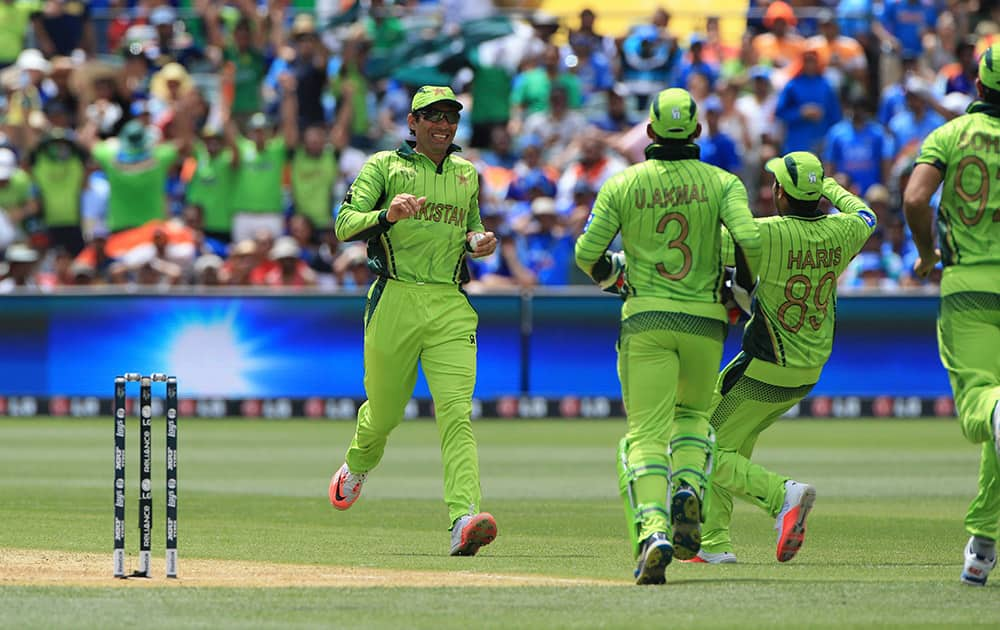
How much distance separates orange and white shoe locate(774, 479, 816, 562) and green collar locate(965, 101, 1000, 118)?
2.00 m

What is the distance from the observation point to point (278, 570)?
31.8ft

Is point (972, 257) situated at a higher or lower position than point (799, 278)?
higher

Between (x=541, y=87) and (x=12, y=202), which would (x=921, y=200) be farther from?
(x=12, y=202)

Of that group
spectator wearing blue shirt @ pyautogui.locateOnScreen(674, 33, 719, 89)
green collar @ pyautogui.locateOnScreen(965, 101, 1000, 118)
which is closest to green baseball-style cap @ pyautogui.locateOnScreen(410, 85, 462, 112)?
green collar @ pyautogui.locateOnScreen(965, 101, 1000, 118)

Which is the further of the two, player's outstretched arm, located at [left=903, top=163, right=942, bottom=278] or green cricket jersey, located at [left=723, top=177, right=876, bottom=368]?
green cricket jersey, located at [left=723, top=177, right=876, bottom=368]

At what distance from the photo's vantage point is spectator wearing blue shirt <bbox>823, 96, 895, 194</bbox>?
23.6m

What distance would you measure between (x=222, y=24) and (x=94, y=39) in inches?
80.0

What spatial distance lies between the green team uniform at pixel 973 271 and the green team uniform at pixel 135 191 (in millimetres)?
15811

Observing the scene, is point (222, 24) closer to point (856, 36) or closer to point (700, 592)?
point (856, 36)

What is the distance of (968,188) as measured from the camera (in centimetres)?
945

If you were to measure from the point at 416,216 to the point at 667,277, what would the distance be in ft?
6.86

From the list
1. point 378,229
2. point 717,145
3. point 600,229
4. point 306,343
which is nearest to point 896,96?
point 717,145

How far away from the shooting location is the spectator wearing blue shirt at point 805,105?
24.1 m

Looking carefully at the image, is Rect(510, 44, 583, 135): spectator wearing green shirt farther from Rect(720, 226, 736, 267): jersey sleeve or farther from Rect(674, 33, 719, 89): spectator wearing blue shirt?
Rect(720, 226, 736, 267): jersey sleeve
